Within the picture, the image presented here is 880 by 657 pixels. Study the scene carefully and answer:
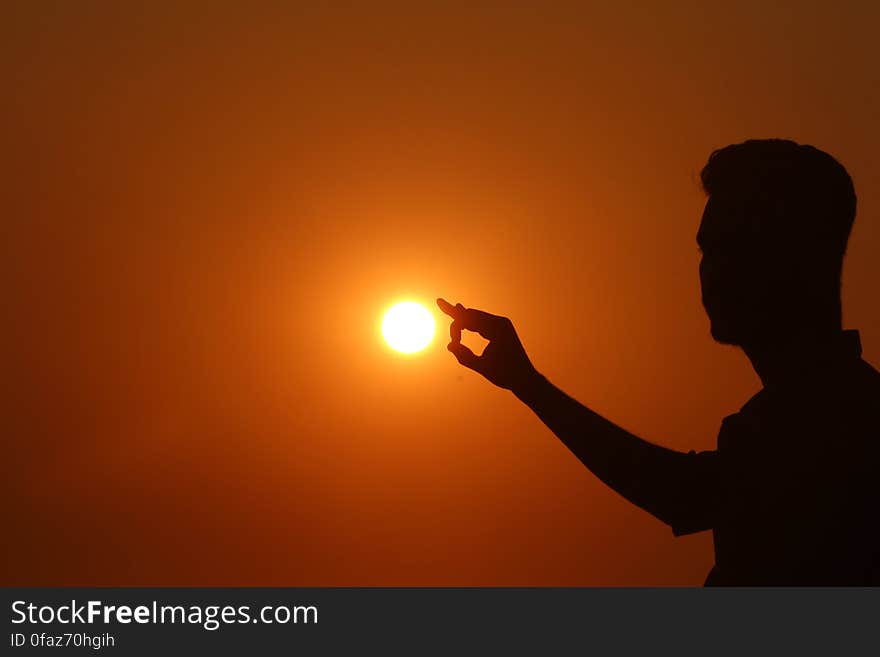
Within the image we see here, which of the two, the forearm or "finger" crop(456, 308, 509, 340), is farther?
"finger" crop(456, 308, 509, 340)

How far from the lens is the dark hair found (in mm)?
657

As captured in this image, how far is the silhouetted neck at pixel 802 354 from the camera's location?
2.13ft

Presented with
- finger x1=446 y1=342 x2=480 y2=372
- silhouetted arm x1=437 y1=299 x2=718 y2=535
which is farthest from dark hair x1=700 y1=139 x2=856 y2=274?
finger x1=446 y1=342 x2=480 y2=372

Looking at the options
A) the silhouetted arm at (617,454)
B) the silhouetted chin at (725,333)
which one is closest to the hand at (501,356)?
the silhouetted arm at (617,454)

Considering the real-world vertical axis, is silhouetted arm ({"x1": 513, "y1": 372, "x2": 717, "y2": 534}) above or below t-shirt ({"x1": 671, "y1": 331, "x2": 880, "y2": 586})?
above

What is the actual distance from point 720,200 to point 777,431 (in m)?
0.17

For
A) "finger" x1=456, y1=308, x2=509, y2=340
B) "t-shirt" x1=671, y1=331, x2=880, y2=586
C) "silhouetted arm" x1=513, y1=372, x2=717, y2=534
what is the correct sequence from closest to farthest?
"t-shirt" x1=671, y1=331, x2=880, y2=586 < "silhouetted arm" x1=513, y1=372, x2=717, y2=534 < "finger" x1=456, y1=308, x2=509, y2=340

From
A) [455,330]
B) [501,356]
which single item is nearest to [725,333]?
[501,356]

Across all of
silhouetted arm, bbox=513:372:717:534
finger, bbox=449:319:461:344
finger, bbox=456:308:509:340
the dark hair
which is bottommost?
silhouetted arm, bbox=513:372:717:534

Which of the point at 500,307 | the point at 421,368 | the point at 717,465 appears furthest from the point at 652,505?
the point at 421,368

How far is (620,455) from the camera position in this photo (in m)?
0.74

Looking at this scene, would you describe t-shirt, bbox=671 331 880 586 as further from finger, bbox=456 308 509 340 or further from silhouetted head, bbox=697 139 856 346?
finger, bbox=456 308 509 340

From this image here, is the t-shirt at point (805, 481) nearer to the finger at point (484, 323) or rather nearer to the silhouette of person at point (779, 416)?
the silhouette of person at point (779, 416)

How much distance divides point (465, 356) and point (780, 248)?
0.35m
